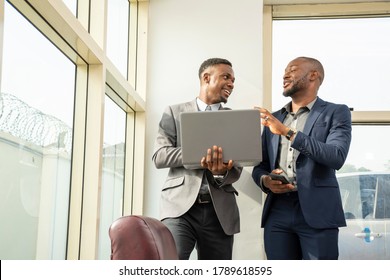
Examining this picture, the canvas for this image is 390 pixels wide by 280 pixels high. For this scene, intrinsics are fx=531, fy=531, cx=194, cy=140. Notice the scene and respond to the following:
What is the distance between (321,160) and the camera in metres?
2.65

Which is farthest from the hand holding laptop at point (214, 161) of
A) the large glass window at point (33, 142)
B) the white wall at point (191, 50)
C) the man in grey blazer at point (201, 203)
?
the white wall at point (191, 50)

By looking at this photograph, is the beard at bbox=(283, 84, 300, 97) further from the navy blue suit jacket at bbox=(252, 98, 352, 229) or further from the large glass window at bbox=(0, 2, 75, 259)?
the large glass window at bbox=(0, 2, 75, 259)

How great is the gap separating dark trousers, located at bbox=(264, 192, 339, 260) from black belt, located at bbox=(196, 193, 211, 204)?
0.41 m

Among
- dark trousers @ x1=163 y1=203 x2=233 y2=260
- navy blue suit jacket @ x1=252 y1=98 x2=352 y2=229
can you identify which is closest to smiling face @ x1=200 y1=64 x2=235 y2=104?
navy blue suit jacket @ x1=252 y1=98 x2=352 y2=229

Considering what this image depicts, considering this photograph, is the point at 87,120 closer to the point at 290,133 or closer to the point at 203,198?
the point at 203,198

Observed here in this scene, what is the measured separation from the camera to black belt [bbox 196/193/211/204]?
2594 millimetres

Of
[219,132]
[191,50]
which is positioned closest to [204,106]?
[219,132]

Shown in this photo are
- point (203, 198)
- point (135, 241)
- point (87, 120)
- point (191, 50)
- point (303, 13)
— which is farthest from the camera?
point (303, 13)

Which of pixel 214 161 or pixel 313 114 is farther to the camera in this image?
pixel 313 114

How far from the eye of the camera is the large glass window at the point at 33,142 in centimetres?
196

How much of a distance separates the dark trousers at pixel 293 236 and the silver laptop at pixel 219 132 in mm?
402

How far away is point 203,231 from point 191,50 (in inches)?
62.3

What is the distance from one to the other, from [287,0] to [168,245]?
2.75 metres

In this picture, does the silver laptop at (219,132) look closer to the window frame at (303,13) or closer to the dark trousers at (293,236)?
the dark trousers at (293,236)
